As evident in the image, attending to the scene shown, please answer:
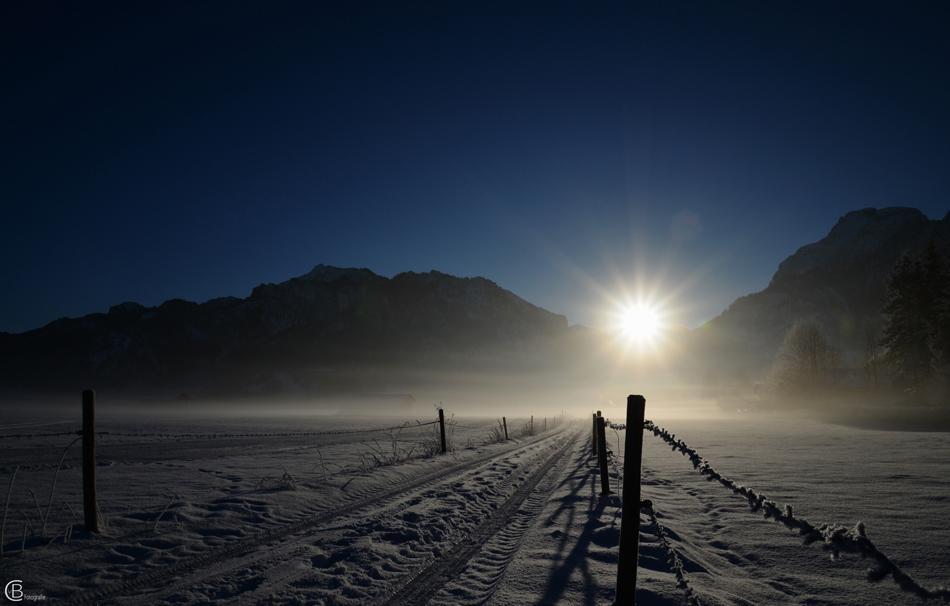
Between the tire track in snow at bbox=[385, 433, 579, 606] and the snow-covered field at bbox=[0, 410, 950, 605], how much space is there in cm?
4

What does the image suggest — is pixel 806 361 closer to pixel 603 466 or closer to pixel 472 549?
pixel 603 466

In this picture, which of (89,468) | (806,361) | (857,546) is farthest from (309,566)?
(806,361)

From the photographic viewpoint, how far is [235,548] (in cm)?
702

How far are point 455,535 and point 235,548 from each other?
3506 mm

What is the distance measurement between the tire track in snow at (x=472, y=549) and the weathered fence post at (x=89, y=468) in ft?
19.7

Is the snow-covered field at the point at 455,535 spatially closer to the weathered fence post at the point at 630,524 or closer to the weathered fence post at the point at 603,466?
the weathered fence post at the point at 603,466

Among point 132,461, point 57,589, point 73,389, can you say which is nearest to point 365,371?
point 73,389

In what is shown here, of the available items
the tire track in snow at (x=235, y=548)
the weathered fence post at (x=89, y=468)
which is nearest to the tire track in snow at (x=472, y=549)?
the tire track in snow at (x=235, y=548)

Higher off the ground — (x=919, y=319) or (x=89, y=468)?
(x=919, y=319)

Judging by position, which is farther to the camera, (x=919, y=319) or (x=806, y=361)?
(x=806, y=361)

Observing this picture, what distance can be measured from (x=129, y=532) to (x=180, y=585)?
10.2 feet

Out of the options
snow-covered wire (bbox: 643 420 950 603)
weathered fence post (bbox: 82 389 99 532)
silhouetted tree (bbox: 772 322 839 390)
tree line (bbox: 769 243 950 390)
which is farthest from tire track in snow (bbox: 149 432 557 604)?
silhouetted tree (bbox: 772 322 839 390)

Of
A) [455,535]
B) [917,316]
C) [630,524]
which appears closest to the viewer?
[630,524]

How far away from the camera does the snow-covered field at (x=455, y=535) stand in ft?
17.3
